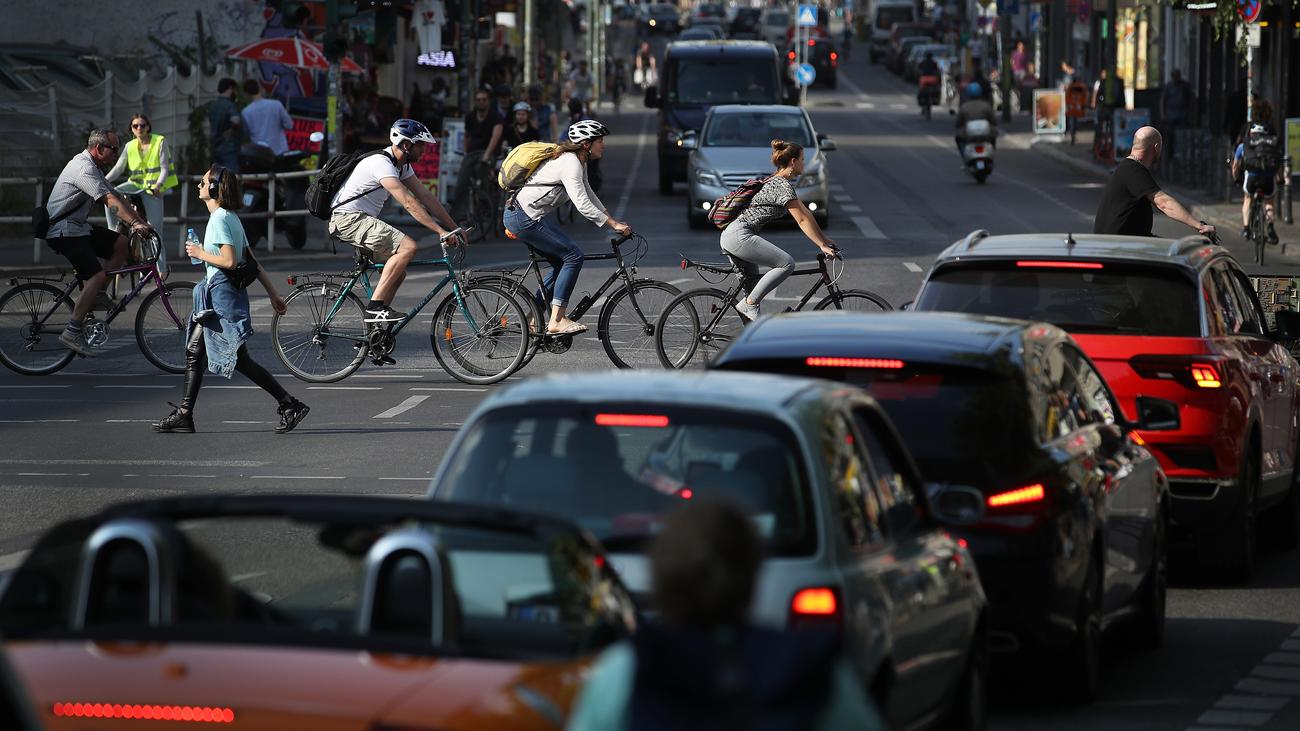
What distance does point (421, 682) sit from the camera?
13.9ft

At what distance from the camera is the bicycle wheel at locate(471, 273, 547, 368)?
16047 millimetres

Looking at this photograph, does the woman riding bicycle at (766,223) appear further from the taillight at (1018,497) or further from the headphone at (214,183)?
the taillight at (1018,497)

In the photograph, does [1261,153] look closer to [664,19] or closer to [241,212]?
[241,212]

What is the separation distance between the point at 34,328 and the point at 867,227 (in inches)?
623

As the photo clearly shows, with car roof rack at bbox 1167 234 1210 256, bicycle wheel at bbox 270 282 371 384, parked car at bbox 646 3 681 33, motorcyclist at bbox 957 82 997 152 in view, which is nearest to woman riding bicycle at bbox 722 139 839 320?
bicycle wheel at bbox 270 282 371 384

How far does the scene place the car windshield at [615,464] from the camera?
5785mm

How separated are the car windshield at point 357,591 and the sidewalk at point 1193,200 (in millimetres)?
23193

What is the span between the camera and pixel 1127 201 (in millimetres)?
14180

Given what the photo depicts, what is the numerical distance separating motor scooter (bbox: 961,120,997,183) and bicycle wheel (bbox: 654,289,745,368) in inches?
914

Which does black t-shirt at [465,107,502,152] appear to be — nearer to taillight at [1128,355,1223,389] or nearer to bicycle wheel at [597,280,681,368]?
bicycle wheel at [597,280,681,368]

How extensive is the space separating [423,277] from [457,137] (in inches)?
295

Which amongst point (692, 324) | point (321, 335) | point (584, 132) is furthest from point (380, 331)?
point (692, 324)

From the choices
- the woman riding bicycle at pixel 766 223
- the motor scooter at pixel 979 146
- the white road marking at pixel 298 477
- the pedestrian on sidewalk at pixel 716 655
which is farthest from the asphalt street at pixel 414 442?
the motor scooter at pixel 979 146

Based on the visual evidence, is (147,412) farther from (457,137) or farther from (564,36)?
(564,36)
